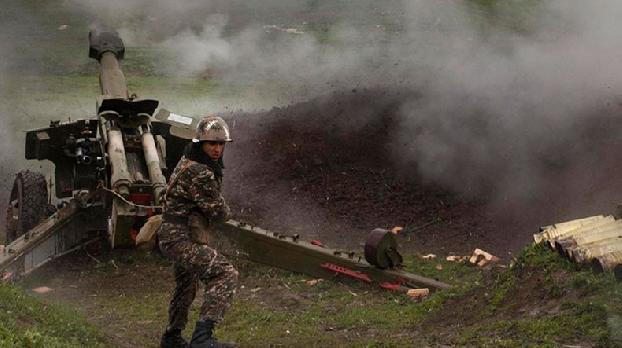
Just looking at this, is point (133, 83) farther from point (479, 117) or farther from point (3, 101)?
point (479, 117)

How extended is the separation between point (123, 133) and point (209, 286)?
434cm

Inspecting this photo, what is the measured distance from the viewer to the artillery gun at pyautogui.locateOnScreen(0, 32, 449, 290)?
9594 mm

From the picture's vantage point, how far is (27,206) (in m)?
11.3

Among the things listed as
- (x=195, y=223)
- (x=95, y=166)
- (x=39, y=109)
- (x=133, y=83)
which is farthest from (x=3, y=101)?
(x=195, y=223)

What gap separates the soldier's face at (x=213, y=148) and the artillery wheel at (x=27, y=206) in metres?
4.73

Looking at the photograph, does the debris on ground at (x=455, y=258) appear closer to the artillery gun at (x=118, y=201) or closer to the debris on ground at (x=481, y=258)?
the debris on ground at (x=481, y=258)

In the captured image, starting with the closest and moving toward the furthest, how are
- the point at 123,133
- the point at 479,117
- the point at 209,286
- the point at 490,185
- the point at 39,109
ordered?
the point at 209,286
the point at 123,133
the point at 490,185
the point at 479,117
the point at 39,109

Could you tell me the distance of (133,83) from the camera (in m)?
20.3

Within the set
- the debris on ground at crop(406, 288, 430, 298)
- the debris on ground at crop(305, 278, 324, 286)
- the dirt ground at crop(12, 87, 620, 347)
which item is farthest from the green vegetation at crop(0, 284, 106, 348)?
the debris on ground at crop(406, 288, 430, 298)

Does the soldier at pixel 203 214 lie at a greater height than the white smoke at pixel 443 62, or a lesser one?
lesser

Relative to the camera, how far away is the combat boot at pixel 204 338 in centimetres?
685

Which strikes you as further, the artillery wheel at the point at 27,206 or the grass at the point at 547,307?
the artillery wheel at the point at 27,206

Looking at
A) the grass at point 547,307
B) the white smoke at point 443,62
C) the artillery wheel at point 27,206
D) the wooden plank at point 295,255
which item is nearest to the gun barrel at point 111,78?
the artillery wheel at point 27,206

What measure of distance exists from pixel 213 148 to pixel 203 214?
1.50 feet
